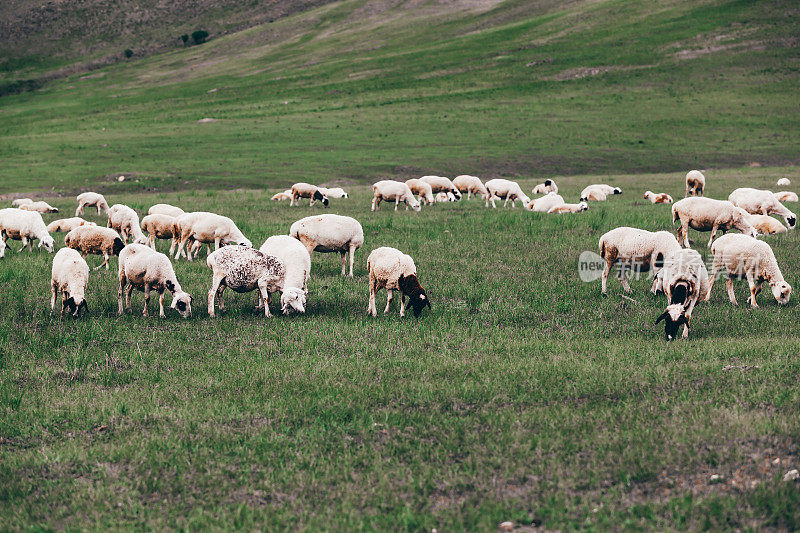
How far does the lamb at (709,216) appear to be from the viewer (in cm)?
1756

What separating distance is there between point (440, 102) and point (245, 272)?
6067 cm

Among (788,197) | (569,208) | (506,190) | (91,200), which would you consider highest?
(506,190)

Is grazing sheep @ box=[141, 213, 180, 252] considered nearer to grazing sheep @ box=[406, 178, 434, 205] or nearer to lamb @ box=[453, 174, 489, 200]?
grazing sheep @ box=[406, 178, 434, 205]

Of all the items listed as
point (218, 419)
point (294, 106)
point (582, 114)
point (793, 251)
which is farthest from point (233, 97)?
point (218, 419)

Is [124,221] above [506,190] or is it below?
below

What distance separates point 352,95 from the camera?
76062mm

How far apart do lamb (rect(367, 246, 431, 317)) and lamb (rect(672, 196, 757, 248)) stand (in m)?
8.52

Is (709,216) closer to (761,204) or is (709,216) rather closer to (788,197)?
(761,204)

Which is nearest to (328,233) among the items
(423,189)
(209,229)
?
(209,229)

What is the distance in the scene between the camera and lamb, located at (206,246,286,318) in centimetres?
1280

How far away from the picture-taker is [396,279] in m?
12.6

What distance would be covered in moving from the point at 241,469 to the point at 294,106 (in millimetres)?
68077

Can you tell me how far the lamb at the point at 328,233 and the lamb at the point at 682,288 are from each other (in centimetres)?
647

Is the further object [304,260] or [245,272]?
[304,260]
